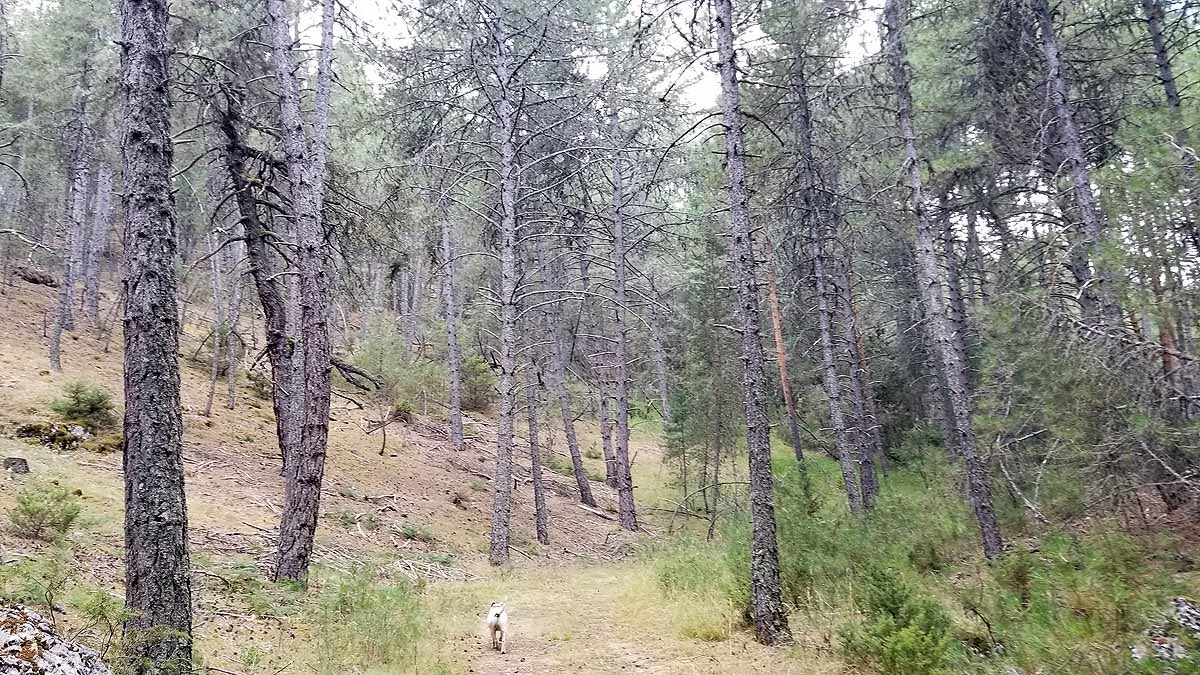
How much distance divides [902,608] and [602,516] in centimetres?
1421

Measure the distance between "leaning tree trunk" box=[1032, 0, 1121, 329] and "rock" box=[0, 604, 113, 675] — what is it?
9.96 metres

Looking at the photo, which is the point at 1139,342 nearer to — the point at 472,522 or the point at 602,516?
the point at 472,522

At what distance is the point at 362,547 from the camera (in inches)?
451

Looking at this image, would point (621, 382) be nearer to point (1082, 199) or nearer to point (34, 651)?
point (1082, 199)

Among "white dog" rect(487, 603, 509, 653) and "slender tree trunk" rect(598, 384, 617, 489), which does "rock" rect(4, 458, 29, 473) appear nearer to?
"white dog" rect(487, 603, 509, 653)

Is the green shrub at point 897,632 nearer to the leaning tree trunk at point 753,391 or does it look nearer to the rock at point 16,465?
the leaning tree trunk at point 753,391

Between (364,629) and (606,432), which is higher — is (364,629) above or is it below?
below

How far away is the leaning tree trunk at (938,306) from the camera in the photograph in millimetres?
9242

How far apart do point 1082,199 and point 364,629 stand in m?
10.3

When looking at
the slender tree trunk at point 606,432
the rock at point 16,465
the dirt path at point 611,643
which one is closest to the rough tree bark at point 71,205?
the rock at point 16,465

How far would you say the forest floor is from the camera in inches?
257

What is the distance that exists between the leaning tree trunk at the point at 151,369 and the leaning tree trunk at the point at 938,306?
903 cm

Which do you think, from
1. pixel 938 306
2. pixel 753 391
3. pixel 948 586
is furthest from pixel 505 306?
pixel 948 586

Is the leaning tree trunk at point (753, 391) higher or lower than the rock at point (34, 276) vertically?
lower
